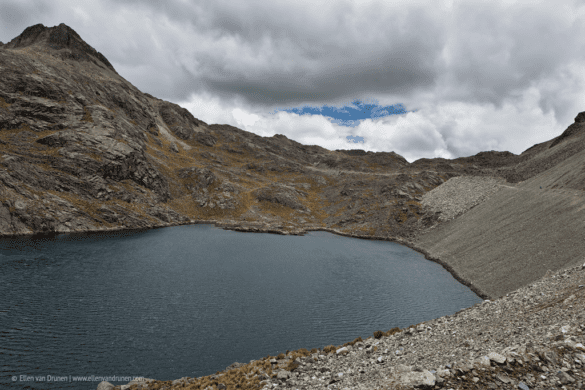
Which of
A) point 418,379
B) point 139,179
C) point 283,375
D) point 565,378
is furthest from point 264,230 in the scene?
point 565,378

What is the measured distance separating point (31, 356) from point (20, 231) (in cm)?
6058

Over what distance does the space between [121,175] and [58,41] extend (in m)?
122

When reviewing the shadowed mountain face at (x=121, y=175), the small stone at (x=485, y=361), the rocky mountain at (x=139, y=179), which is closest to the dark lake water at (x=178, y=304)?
the rocky mountain at (x=139, y=179)

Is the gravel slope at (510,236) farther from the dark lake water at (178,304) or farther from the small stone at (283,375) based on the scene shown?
the small stone at (283,375)

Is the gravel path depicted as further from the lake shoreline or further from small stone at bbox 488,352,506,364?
small stone at bbox 488,352,506,364

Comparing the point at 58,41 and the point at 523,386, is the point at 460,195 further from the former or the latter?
the point at 58,41

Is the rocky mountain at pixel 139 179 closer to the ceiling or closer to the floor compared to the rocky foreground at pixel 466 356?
closer to the ceiling

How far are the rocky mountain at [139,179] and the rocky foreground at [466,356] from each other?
82.5 feet

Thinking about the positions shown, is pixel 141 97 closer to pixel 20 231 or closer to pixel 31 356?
pixel 20 231

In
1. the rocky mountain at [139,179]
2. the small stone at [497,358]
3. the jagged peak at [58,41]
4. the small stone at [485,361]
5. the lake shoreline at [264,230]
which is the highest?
the jagged peak at [58,41]

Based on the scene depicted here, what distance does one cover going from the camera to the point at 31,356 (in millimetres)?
24391

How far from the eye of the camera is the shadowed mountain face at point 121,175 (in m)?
79.6

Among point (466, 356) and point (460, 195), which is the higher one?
point (460, 195)

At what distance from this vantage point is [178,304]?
37.5 m
